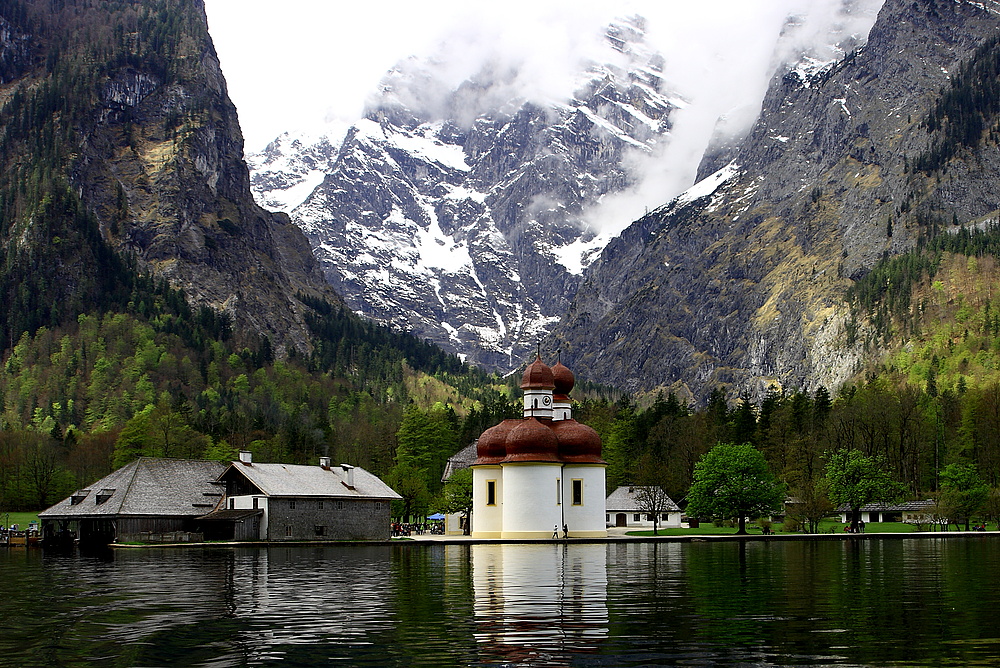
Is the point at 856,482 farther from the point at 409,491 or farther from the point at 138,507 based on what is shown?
→ the point at 138,507

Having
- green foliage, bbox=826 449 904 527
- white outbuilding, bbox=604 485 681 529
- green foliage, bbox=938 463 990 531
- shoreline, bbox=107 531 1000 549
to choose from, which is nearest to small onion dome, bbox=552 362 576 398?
shoreline, bbox=107 531 1000 549

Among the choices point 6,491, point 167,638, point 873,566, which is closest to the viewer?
point 167,638

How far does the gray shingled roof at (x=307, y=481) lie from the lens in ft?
338

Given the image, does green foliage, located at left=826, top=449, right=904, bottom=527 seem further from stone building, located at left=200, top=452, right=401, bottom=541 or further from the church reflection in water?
the church reflection in water

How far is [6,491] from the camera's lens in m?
136

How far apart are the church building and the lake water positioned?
129ft

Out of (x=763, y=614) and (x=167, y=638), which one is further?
(x=763, y=614)

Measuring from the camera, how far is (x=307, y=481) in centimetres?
10738

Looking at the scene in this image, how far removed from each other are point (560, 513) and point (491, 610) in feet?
221

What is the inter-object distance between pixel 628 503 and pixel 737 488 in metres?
29.0

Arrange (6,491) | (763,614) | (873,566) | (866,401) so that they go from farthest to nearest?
1. (866,401)
2. (6,491)
3. (873,566)
4. (763,614)

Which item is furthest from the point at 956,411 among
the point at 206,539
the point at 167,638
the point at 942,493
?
the point at 167,638

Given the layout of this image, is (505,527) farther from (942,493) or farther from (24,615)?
(24,615)

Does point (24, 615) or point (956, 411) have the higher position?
point (956, 411)
